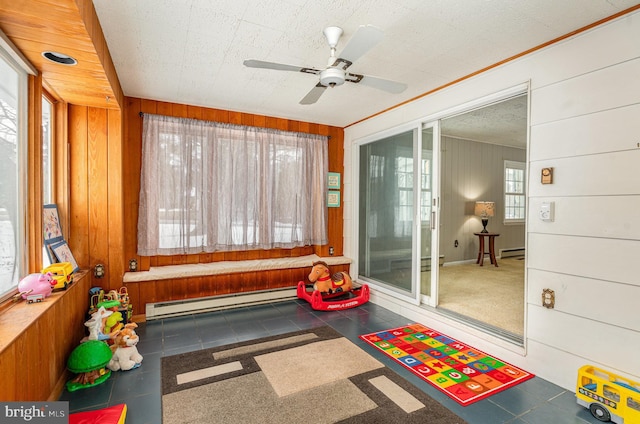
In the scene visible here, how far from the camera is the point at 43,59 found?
2.13 metres

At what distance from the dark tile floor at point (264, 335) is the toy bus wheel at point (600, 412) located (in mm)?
38

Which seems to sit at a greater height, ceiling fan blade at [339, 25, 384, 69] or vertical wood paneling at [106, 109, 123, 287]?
ceiling fan blade at [339, 25, 384, 69]

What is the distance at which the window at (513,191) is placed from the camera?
7.05m

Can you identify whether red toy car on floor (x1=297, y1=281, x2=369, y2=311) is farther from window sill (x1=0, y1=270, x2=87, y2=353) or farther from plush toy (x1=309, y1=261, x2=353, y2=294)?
window sill (x1=0, y1=270, x2=87, y2=353)

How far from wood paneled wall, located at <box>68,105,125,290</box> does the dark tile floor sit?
34.5 inches

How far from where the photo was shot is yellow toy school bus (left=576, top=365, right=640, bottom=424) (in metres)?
1.80

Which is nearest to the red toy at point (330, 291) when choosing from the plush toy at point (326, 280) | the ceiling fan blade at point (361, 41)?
the plush toy at point (326, 280)

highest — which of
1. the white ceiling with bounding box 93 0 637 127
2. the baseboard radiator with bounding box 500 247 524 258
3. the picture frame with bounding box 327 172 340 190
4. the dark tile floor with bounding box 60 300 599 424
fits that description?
the white ceiling with bounding box 93 0 637 127

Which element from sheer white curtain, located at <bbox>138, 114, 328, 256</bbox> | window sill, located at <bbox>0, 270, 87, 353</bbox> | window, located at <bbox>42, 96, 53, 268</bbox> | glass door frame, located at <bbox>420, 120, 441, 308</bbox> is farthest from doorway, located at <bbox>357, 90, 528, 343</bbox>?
window, located at <bbox>42, 96, 53, 268</bbox>

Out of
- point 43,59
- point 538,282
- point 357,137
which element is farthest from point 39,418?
point 357,137

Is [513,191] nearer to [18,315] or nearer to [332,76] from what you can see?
[332,76]

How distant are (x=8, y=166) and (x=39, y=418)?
154cm

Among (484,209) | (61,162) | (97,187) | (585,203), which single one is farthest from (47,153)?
(484,209)

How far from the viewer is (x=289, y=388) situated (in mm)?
2256
